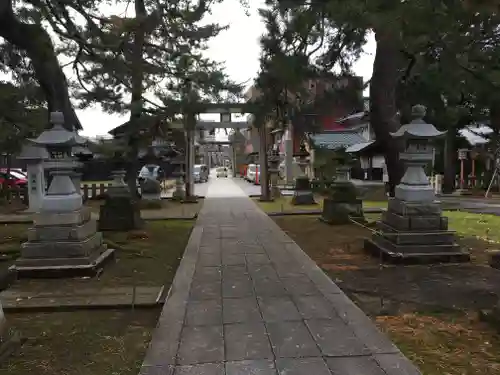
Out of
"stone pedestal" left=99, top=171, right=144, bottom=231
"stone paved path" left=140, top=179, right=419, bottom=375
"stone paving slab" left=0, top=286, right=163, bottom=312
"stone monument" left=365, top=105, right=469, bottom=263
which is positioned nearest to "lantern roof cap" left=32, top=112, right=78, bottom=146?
"stone paving slab" left=0, top=286, right=163, bottom=312

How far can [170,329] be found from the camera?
384 centimetres

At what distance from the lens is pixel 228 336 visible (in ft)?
12.1

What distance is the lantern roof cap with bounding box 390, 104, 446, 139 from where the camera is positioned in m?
6.79

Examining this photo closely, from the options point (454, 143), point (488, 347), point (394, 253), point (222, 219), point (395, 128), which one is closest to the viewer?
point (488, 347)

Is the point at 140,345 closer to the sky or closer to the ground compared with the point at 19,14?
closer to the ground

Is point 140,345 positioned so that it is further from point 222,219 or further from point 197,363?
point 222,219

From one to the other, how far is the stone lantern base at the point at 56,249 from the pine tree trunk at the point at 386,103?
578 cm

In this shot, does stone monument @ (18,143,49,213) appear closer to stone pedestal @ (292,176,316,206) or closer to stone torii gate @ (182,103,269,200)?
stone torii gate @ (182,103,269,200)

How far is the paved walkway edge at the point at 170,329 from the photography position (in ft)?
10.5

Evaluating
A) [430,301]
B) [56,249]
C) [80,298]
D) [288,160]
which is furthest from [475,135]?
[80,298]

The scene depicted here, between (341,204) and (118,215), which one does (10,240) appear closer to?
(118,215)

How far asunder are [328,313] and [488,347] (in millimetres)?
1412

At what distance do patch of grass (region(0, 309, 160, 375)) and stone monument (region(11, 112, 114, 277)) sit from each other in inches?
62.1

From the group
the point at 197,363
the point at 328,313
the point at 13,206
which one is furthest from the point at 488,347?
the point at 13,206
